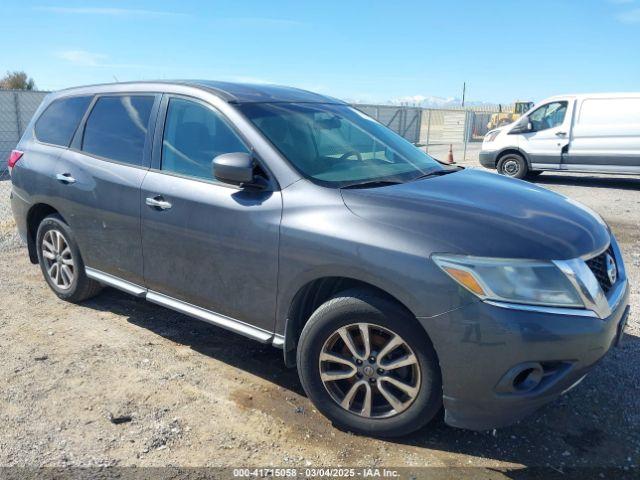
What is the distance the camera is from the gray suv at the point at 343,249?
8.28 feet

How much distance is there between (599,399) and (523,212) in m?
1.35

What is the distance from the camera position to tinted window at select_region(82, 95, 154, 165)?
3.96 metres

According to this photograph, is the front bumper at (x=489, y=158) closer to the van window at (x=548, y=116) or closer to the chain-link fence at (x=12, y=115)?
the van window at (x=548, y=116)

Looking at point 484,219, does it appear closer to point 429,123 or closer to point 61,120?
point 61,120

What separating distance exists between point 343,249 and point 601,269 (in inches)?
52.6

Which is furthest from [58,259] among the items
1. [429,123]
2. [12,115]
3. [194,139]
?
[429,123]

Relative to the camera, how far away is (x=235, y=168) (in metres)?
3.09

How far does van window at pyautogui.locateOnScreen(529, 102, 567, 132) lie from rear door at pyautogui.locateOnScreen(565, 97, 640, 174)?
0.38 meters

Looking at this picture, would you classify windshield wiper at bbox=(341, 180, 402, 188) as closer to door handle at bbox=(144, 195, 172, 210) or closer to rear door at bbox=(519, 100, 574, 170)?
door handle at bbox=(144, 195, 172, 210)

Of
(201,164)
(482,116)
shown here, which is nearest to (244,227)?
(201,164)

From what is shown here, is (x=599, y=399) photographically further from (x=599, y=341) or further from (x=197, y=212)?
(x=197, y=212)

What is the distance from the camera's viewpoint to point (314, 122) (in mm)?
3740

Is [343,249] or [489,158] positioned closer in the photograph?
[343,249]

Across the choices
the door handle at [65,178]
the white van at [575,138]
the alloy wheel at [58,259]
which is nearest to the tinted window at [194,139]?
the door handle at [65,178]
